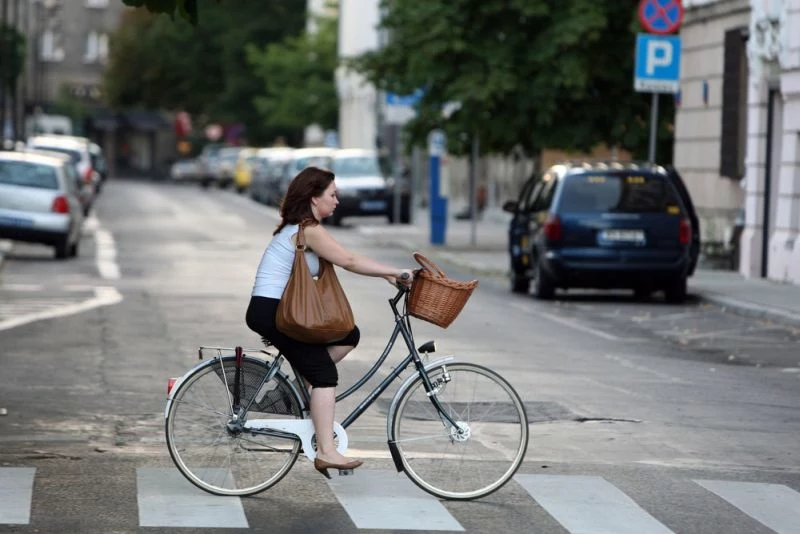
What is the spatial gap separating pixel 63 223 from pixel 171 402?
2275 centimetres

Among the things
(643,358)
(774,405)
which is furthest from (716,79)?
(774,405)

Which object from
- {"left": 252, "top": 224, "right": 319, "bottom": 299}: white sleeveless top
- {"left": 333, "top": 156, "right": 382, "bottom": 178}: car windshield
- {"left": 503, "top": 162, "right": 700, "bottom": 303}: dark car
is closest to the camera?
{"left": 252, "top": 224, "right": 319, "bottom": 299}: white sleeveless top

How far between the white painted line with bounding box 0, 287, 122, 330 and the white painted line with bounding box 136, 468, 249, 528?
9.03 metres

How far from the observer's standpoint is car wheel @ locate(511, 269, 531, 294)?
2541cm

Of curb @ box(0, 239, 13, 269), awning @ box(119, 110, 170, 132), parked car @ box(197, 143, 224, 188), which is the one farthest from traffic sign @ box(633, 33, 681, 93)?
awning @ box(119, 110, 170, 132)

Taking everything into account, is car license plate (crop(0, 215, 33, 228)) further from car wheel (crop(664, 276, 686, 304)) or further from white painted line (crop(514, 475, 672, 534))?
white painted line (crop(514, 475, 672, 534))

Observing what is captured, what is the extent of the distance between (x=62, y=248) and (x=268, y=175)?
32.8m

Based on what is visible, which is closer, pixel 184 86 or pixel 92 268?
pixel 92 268

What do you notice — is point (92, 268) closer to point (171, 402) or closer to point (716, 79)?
point (716, 79)

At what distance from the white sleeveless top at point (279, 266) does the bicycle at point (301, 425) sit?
31cm

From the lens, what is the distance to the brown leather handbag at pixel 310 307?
29.8 ft

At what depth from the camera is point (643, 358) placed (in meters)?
16.7

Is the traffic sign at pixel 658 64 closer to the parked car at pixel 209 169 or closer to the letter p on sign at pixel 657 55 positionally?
the letter p on sign at pixel 657 55

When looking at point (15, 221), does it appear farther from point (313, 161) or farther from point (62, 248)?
point (313, 161)
